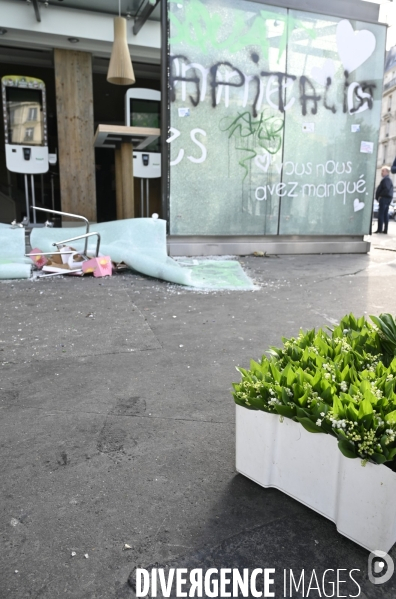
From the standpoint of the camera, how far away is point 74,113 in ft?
31.8

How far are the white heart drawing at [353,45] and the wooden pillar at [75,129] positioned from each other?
16.4 feet

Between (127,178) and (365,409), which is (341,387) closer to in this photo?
(365,409)

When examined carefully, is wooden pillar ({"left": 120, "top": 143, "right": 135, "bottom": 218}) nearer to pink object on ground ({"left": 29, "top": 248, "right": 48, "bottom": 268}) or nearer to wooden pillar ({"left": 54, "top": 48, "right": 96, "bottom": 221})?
pink object on ground ({"left": 29, "top": 248, "right": 48, "bottom": 268})

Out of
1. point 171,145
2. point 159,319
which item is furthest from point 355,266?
point 159,319

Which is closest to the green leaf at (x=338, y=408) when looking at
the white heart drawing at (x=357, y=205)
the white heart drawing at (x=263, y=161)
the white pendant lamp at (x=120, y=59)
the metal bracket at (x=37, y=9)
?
the white pendant lamp at (x=120, y=59)

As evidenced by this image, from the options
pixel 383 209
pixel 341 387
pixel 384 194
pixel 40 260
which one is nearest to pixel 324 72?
pixel 384 194

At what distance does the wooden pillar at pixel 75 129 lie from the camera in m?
9.48

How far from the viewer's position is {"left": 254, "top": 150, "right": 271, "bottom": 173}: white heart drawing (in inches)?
305

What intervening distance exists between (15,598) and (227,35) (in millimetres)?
7839

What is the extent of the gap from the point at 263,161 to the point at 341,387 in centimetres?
675

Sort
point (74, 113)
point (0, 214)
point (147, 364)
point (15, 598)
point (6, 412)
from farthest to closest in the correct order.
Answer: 1. point (0, 214)
2. point (74, 113)
3. point (147, 364)
4. point (6, 412)
5. point (15, 598)

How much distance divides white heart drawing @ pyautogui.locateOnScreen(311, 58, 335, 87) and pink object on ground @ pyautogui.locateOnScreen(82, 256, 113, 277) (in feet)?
16.2

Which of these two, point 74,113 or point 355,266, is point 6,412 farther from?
point 74,113

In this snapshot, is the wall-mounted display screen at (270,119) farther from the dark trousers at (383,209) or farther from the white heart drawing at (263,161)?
the dark trousers at (383,209)
